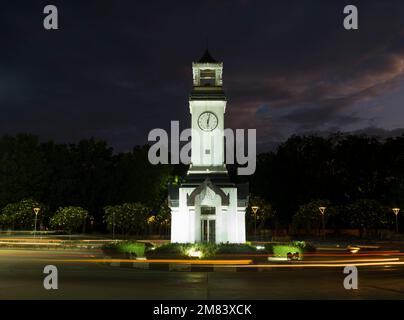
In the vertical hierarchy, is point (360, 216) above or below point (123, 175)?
below

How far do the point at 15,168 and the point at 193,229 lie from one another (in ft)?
142

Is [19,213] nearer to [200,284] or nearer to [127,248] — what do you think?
[127,248]

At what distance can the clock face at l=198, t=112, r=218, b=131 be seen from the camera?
44.6 meters

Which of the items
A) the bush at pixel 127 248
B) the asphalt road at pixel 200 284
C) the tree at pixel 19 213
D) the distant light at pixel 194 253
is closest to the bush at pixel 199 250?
the distant light at pixel 194 253

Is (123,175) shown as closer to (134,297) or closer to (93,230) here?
(93,230)

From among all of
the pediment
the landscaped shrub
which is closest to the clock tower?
the pediment

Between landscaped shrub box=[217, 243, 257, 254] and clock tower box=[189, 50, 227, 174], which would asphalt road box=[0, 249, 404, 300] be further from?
clock tower box=[189, 50, 227, 174]

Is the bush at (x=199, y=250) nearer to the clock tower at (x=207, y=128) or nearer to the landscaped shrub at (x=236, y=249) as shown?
the landscaped shrub at (x=236, y=249)

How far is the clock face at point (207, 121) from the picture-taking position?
4462 centimetres

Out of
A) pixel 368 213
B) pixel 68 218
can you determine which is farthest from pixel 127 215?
pixel 368 213

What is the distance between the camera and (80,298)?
14.3m

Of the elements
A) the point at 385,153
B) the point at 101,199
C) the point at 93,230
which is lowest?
the point at 93,230

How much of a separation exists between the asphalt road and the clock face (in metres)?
22.5
